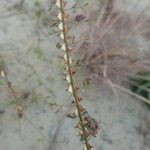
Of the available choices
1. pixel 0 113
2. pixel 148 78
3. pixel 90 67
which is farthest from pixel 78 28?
pixel 0 113

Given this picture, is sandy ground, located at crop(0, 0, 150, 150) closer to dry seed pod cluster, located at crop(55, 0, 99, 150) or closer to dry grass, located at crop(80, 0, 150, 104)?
dry grass, located at crop(80, 0, 150, 104)

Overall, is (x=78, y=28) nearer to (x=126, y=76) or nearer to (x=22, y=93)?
(x=126, y=76)

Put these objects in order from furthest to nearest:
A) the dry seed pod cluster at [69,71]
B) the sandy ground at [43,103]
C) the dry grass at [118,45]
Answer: the dry grass at [118,45], the sandy ground at [43,103], the dry seed pod cluster at [69,71]

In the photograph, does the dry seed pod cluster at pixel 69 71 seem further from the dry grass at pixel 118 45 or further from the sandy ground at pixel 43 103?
the dry grass at pixel 118 45

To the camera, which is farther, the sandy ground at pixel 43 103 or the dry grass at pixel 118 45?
the dry grass at pixel 118 45

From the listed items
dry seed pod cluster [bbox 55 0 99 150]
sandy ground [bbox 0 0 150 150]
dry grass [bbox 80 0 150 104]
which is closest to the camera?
dry seed pod cluster [bbox 55 0 99 150]

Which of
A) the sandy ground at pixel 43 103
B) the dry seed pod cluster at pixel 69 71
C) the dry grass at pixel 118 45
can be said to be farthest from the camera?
the dry grass at pixel 118 45

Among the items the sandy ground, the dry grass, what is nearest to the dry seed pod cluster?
the sandy ground

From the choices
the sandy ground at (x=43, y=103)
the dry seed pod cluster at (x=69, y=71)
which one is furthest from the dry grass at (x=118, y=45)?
the dry seed pod cluster at (x=69, y=71)
